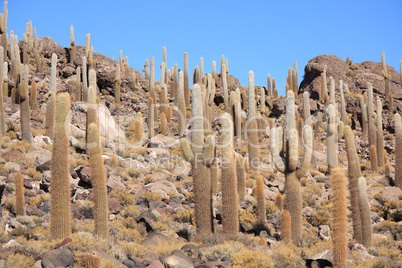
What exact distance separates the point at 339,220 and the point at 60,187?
655 centimetres

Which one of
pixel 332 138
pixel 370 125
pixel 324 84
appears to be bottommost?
pixel 332 138

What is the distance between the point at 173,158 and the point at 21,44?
67.4 ft

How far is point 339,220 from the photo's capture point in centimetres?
896

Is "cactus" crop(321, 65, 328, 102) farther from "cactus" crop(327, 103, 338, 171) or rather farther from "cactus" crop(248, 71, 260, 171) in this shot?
"cactus" crop(248, 71, 260, 171)

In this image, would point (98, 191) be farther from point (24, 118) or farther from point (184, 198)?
point (24, 118)

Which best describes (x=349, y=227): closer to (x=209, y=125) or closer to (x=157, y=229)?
(x=157, y=229)

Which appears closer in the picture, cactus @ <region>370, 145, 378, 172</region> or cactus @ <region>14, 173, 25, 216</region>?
cactus @ <region>14, 173, 25, 216</region>

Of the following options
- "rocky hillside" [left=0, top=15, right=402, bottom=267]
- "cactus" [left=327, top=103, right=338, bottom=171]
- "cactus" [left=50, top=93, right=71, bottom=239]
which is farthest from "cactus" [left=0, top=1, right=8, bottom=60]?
"cactus" [left=327, top=103, right=338, bottom=171]

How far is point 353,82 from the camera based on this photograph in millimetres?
36969

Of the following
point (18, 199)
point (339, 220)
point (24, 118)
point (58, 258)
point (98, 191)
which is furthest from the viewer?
Answer: point (24, 118)

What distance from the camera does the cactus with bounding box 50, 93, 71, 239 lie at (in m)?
9.32

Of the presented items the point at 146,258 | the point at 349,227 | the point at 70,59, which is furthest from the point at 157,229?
the point at 70,59

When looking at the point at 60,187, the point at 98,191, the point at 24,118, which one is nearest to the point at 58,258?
the point at 60,187

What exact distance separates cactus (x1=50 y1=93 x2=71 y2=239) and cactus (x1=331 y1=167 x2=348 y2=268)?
6163 millimetres
